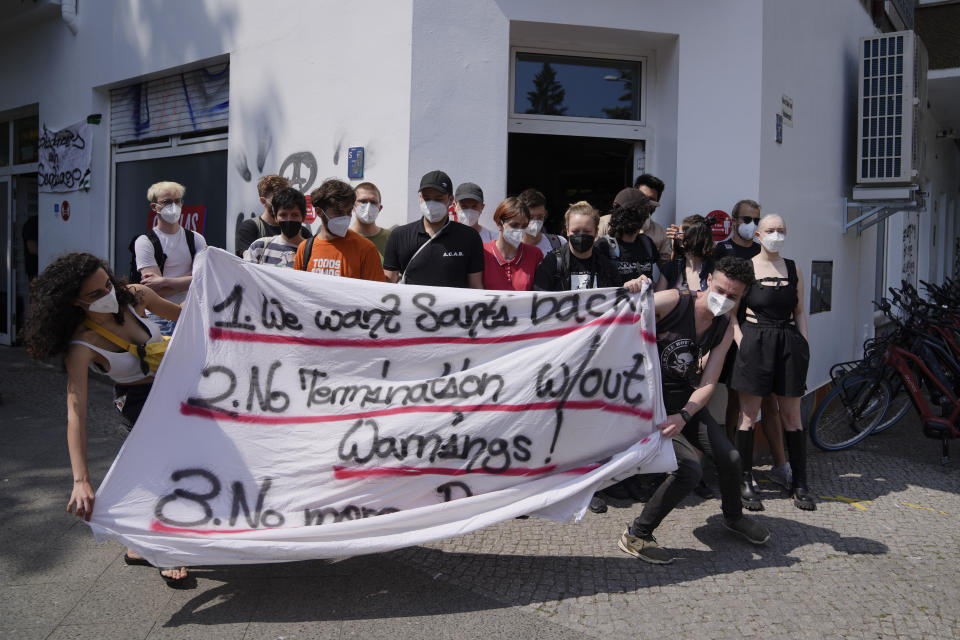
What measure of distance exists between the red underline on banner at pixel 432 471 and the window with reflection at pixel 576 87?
3.76m

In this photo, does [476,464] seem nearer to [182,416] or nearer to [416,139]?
[182,416]

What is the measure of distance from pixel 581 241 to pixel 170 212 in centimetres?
268

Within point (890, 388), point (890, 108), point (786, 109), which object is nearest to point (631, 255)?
point (786, 109)

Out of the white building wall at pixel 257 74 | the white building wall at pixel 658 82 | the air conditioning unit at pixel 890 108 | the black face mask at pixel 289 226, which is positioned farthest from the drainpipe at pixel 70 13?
the air conditioning unit at pixel 890 108

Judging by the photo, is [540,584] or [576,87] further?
[576,87]

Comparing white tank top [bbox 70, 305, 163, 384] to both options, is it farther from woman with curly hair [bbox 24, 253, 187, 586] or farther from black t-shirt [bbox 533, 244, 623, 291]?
black t-shirt [bbox 533, 244, 623, 291]

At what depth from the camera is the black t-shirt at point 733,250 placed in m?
5.67

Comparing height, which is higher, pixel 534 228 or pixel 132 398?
pixel 534 228

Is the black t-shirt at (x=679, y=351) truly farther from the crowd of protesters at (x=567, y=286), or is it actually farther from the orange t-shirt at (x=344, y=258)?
the orange t-shirt at (x=344, y=258)

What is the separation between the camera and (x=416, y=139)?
600cm

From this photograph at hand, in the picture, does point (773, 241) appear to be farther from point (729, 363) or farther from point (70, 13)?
point (70, 13)

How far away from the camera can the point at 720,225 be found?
20.5 ft

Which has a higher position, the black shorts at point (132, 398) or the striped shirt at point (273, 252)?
the striped shirt at point (273, 252)

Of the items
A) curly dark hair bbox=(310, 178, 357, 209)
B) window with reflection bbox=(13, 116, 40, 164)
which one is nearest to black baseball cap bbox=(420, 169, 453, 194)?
curly dark hair bbox=(310, 178, 357, 209)
